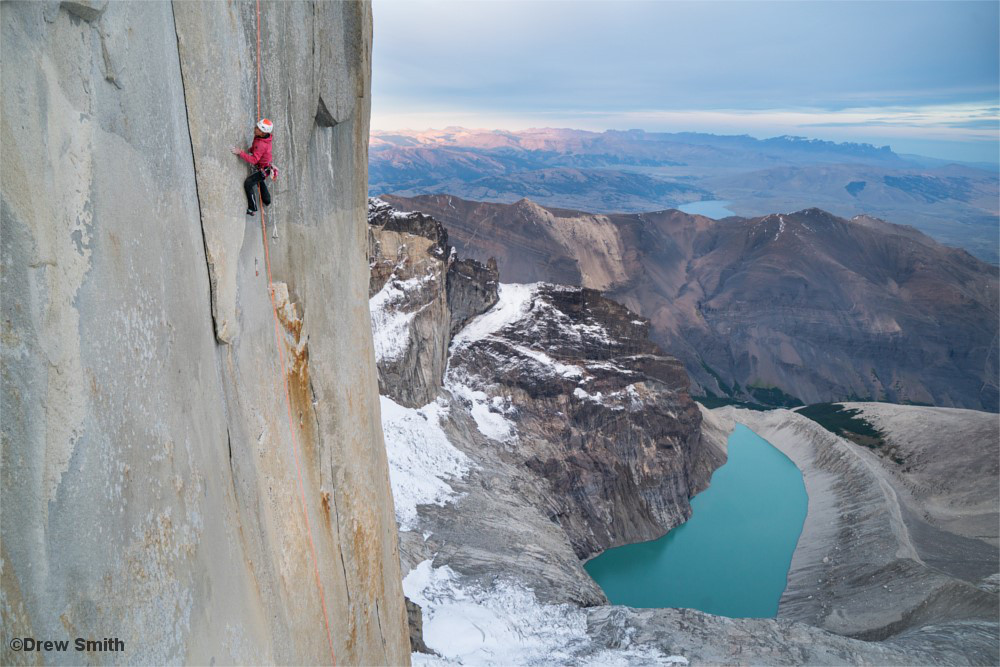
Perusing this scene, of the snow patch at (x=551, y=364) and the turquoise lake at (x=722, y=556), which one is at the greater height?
the snow patch at (x=551, y=364)

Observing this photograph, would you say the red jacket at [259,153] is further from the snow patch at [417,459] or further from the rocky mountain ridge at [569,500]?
the snow patch at [417,459]

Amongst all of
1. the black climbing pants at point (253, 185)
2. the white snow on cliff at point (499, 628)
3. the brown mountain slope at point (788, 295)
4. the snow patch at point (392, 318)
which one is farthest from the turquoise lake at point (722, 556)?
the brown mountain slope at point (788, 295)

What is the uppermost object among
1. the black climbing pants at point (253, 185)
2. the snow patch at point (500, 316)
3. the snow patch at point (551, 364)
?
the black climbing pants at point (253, 185)

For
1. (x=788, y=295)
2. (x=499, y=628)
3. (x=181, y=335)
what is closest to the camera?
(x=181, y=335)

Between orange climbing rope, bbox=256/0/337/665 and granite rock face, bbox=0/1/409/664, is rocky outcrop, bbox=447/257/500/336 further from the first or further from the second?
orange climbing rope, bbox=256/0/337/665

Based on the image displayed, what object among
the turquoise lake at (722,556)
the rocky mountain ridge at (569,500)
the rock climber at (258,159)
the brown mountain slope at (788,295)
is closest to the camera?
the rock climber at (258,159)

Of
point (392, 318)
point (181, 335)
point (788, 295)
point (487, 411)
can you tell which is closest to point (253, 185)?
point (181, 335)

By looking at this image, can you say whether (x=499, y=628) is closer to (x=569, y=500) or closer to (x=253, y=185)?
(x=253, y=185)

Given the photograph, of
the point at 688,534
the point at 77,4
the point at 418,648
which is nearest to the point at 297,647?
the point at 77,4
